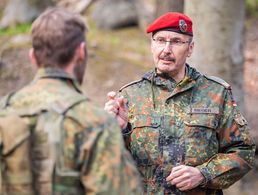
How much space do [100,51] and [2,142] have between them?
886 centimetres

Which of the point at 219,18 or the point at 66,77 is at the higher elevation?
the point at 219,18

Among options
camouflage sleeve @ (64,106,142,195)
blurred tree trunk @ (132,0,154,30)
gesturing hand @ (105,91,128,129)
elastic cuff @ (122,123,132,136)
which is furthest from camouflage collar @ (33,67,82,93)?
blurred tree trunk @ (132,0,154,30)

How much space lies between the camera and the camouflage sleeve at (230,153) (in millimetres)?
3971

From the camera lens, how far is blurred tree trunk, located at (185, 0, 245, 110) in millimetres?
6801

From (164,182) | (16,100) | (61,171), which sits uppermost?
(16,100)

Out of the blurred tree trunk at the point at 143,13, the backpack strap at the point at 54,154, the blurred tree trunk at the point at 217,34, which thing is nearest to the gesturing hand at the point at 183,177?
the backpack strap at the point at 54,154

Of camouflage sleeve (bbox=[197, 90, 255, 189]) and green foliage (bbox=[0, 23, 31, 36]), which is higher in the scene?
green foliage (bbox=[0, 23, 31, 36])

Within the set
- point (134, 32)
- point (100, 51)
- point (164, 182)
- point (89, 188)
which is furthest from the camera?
point (134, 32)

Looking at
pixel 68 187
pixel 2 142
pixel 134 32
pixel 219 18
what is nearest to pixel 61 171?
pixel 68 187

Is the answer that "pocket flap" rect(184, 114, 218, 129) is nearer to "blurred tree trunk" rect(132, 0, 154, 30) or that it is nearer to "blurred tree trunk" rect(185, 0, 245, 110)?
"blurred tree trunk" rect(185, 0, 245, 110)

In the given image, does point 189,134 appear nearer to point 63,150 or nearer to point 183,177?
point 183,177

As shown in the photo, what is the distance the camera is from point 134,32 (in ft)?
42.7

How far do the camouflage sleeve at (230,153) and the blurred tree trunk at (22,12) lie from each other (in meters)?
10.2

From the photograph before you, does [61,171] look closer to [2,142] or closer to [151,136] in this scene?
[2,142]
